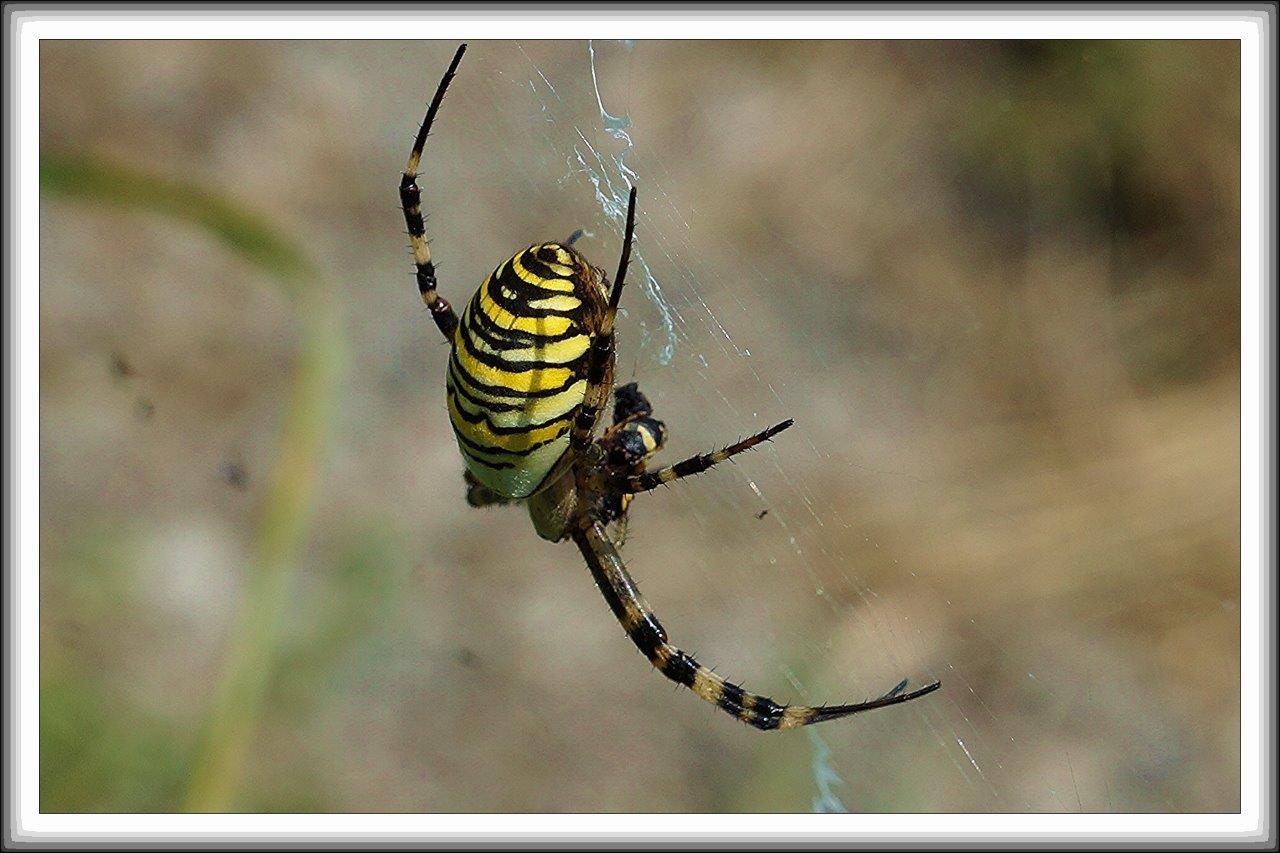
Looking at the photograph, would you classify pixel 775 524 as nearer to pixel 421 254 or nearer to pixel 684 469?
pixel 684 469

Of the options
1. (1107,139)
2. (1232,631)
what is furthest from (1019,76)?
(1232,631)

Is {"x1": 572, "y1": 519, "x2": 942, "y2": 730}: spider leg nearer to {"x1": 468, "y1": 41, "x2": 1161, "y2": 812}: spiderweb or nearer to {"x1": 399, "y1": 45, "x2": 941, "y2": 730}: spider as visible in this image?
{"x1": 399, "y1": 45, "x2": 941, "y2": 730}: spider

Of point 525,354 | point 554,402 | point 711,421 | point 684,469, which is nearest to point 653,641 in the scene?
point 684,469

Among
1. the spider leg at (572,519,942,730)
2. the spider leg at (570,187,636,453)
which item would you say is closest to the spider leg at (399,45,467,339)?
the spider leg at (570,187,636,453)

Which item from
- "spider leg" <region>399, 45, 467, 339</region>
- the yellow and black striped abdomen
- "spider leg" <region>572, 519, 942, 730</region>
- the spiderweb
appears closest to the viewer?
the yellow and black striped abdomen

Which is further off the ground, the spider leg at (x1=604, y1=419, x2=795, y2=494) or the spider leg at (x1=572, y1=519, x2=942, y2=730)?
the spider leg at (x1=604, y1=419, x2=795, y2=494)

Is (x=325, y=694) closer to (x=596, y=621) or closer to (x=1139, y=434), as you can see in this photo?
(x=596, y=621)

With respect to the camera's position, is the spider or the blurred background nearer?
the spider
